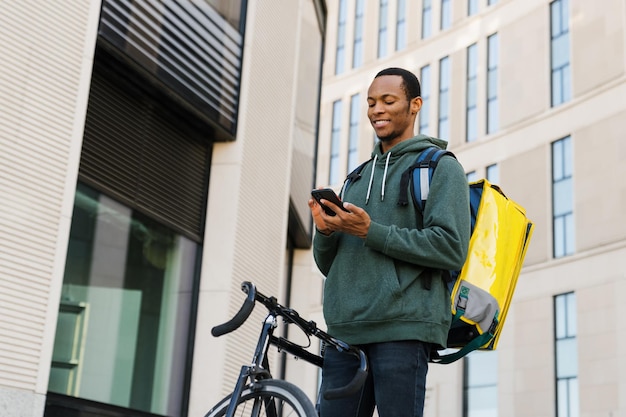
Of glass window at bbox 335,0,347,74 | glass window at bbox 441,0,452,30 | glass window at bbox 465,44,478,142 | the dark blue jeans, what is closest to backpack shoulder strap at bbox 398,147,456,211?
the dark blue jeans

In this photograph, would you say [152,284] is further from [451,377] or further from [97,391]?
[451,377]

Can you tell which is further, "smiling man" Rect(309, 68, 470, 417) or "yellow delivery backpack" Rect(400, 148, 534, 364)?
"yellow delivery backpack" Rect(400, 148, 534, 364)

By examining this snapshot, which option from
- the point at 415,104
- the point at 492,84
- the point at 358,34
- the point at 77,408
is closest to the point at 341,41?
the point at 358,34

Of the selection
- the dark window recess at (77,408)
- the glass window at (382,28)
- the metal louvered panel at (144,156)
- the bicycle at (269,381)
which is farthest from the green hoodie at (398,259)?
the glass window at (382,28)

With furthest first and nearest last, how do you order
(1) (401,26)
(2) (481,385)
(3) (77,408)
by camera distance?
(1) (401,26) < (2) (481,385) < (3) (77,408)

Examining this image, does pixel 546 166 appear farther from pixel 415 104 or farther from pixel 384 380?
pixel 384 380

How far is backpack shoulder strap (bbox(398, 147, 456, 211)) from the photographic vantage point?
3771mm

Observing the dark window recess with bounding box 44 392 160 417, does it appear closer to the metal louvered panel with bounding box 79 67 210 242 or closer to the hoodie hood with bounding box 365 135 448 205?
the metal louvered panel with bounding box 79 67 210 242

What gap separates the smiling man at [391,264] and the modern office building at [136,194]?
5.03 metres

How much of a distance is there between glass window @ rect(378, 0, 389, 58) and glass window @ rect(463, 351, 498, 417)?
18.1 metres

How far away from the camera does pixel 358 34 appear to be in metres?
52.6

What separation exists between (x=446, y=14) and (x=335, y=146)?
8875mm

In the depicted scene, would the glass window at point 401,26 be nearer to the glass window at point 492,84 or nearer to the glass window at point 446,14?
the glass window at point 446,14

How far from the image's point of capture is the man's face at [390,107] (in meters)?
3.88
